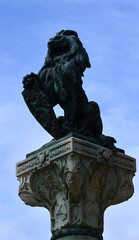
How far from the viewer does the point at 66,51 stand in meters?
16.1

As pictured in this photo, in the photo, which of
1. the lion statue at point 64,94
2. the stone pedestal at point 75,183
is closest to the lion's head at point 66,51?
the lion statue at point 64,94

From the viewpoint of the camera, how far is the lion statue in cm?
1538

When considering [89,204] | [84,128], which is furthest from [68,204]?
[84,128]

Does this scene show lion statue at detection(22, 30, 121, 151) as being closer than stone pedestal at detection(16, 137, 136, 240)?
No

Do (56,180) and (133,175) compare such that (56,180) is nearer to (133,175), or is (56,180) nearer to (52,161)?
(52,161)

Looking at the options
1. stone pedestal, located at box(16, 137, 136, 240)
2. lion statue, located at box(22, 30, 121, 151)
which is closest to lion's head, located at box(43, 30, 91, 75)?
lion statue, located at box(22, 30, 121, 151)

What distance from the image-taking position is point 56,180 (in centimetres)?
1481

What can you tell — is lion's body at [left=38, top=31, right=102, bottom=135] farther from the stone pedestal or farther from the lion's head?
the stone pedestal

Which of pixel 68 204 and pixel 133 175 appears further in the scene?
pixel 133 175

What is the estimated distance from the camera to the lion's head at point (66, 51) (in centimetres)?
1573

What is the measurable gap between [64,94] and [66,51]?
1.14 meters

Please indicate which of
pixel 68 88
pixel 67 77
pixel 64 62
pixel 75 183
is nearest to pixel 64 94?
pixel 68 88

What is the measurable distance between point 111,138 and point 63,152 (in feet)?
4.99

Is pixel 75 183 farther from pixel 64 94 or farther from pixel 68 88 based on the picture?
pixel 68 88
